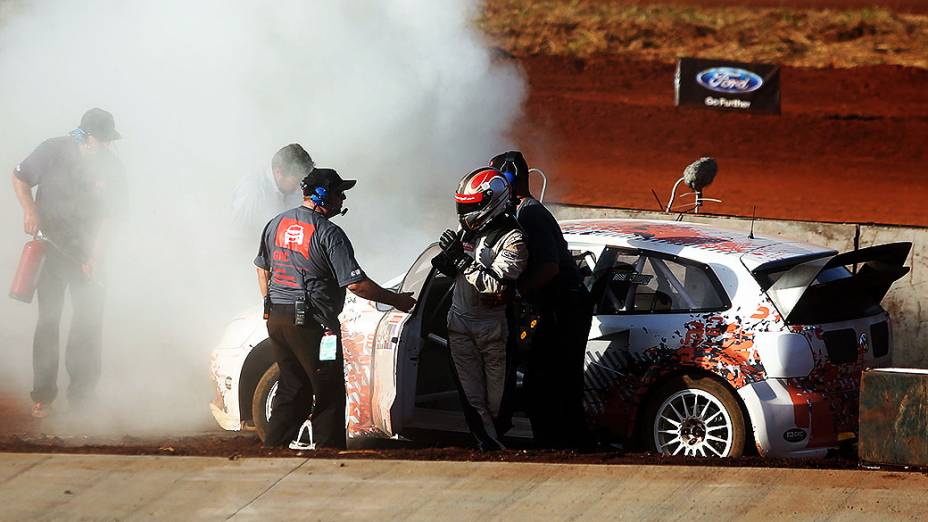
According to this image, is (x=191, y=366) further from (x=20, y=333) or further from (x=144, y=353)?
(x=20, y=333)

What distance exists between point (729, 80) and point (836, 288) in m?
16.7

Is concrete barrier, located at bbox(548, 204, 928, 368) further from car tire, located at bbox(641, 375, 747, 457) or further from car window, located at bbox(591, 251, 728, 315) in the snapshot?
car tire, located at bbox(641, 375, 747, 457)

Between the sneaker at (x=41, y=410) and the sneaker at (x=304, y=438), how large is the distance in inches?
102

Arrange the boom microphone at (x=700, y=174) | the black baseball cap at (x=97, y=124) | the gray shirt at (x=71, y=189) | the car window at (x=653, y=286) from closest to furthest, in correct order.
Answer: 1. the car window at (x=653, y=286)
2. the gray shirt at (x=71, y=189)
3. the black baseball cap at (x=97, y=124)
4. the boom microphone at (x=700, y=174)

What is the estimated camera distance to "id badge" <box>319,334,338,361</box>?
820 cm

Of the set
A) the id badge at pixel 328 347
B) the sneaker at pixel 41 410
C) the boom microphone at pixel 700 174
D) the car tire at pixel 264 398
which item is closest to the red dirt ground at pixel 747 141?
the boom microphone at pixel 700 174

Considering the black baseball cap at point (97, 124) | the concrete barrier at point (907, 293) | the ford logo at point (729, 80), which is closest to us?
the black baseball cap at point (97, 124)

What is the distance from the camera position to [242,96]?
13.8 m

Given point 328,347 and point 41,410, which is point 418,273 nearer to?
point 328,347

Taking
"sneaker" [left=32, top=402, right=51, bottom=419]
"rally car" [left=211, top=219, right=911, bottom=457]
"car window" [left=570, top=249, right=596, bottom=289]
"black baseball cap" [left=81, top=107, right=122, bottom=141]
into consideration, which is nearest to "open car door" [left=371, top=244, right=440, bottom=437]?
"rally car" [left=211, top=219, right=911, bottom=457]

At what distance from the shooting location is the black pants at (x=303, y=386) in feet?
27.1

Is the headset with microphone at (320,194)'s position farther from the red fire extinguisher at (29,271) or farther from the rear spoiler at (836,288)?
the red fire extinguisher at (29,271)

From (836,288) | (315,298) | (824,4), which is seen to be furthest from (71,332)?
(824,4)

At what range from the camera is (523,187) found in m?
8.68
